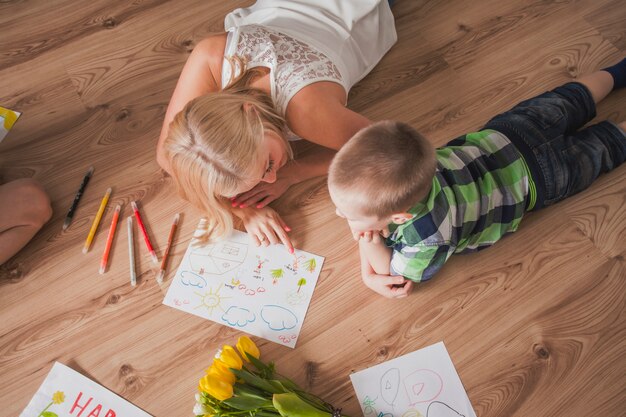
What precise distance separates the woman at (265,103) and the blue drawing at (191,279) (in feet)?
0.31

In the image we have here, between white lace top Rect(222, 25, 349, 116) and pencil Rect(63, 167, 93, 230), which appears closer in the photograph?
white lace top Rect(222, 25, 349, 116)

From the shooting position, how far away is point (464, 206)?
90 cm

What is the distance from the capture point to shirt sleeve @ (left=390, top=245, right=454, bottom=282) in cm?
91

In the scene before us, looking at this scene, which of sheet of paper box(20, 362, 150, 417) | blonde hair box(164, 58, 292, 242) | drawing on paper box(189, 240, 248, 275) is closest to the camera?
blonde hair box(164, 58, 292, 242)

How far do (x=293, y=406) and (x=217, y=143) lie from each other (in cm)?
46

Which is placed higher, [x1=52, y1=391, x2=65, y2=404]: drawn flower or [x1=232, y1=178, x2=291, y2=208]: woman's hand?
[x1=232, y1=178, x2=291, y2=208]: woman's hand

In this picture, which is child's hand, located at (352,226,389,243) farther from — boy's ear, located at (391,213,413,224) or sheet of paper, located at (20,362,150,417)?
sheet of paper, located at (20,362,150,417)

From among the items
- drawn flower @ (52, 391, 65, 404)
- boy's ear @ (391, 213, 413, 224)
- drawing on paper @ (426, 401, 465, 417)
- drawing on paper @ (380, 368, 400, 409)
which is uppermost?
boy's ear @ (391, 213, 413, 224)

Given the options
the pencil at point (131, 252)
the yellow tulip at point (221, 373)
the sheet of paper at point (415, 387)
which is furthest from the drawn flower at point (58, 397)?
the sheet of paper at point (415, 387)

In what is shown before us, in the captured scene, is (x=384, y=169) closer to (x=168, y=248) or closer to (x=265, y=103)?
(x=265, y=103)

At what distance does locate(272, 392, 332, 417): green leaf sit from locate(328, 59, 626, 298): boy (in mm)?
287

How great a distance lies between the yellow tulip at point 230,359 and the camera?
84 centimetres

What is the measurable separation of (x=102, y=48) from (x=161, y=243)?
63cm

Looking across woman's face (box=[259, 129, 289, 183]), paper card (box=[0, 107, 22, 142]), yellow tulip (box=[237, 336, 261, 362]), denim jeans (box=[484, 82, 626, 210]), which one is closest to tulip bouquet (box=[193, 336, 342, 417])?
yellow tulip (box=[237, 336, 261, 362])
